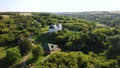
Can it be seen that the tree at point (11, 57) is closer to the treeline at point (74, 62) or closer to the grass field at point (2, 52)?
the grass field at point (2, 52)

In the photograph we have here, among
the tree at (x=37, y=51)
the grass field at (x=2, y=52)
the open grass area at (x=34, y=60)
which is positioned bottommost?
the grass field at (x=2, y=52)

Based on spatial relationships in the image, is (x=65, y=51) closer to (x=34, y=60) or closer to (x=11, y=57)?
(x=34, y=60)

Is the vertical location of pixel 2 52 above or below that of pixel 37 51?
below

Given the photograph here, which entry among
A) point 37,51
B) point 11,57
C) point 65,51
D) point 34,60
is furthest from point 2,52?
point 65,51

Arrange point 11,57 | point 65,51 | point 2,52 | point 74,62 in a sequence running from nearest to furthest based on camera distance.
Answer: point 74,62
point 11,57
point 2,52
point 65,51

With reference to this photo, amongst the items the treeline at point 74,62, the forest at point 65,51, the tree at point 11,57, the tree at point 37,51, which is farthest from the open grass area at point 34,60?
the tree at point 11,57

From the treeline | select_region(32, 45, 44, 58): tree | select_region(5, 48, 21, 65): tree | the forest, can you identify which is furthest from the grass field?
the treeline

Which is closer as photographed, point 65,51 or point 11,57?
point 11,57

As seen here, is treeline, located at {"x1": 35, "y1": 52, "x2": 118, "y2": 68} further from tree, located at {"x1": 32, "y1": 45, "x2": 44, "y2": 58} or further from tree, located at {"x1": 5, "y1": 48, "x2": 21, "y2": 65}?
tree, located at {"x1": 5, "y1": 48, "x2": 21, "y2": 65}

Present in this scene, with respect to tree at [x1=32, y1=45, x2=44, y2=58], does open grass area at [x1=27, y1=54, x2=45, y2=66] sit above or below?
below

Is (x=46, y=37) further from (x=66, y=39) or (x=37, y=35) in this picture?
(x=66, y=39)

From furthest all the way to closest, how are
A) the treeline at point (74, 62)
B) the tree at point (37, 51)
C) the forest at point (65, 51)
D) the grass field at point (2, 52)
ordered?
the grass field at point (2, 52)
the tree at point (37, 51)
the forest at point (65, 51)
the treeline at point (74, 62)
